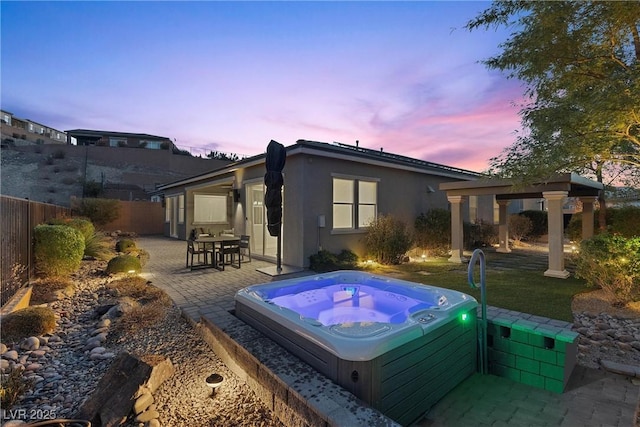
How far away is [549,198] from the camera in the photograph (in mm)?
7922

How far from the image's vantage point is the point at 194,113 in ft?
45.2

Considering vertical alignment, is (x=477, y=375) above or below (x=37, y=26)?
below

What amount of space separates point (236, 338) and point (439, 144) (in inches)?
593

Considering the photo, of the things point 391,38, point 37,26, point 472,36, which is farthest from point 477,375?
point 37,26

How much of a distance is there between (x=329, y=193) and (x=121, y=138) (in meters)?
41.2

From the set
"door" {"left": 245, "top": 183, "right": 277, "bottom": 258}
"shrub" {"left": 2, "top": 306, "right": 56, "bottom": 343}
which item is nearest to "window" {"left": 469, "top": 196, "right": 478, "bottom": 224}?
"door" {"left": 245, "top": 183, "right": 277, "bottom": 258}

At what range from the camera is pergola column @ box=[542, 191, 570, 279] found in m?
7.62

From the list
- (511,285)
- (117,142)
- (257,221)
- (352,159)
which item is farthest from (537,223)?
(117,142)

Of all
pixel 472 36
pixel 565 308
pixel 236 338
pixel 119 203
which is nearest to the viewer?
pixel 236 338

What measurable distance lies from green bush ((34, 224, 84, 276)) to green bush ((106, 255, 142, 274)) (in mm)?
→ 933

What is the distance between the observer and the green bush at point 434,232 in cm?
1164

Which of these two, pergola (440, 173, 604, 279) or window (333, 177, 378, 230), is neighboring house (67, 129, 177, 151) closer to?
window (333, 177, 378, 230)

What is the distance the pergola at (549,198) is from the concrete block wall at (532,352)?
5011 millimetres

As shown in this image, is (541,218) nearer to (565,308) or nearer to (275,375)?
(565,308)
